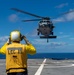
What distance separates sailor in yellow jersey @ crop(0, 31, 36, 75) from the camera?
29.0 feet

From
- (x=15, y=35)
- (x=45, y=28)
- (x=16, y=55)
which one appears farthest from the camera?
(x=45, y=28)

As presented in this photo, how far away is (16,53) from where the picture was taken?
905 cm

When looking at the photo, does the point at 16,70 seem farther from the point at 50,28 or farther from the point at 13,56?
the point at 50,28

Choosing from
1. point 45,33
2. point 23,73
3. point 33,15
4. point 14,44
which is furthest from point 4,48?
point 33,15

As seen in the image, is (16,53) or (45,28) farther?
(45,28)

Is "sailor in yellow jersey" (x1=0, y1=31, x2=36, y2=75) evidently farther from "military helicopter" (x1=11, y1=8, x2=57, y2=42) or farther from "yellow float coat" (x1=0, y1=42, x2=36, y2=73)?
"military helicopter" (x1=11, y1=8, x2=57, y2=42)

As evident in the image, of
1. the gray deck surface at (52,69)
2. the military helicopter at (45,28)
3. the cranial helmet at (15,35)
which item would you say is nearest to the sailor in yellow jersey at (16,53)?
the cranial helmet at (15,35)

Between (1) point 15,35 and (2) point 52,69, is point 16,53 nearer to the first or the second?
(1) point 15,35

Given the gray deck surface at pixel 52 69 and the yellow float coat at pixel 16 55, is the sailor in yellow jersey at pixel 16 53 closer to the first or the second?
the yellow float coat at pixel 16 55

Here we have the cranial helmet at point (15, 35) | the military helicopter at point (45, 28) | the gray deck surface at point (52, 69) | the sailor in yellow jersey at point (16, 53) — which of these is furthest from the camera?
the military helicopter at point (45, 28)

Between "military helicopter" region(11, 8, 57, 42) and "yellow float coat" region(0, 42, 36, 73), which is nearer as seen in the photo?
"yellow float coat" region(0, 42, 36, 73)

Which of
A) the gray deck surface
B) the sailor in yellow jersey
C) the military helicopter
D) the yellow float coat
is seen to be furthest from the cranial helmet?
the military helicopter

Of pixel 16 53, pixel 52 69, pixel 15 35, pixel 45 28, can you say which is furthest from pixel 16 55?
pixel 45 28

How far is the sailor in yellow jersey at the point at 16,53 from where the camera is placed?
885 cm
